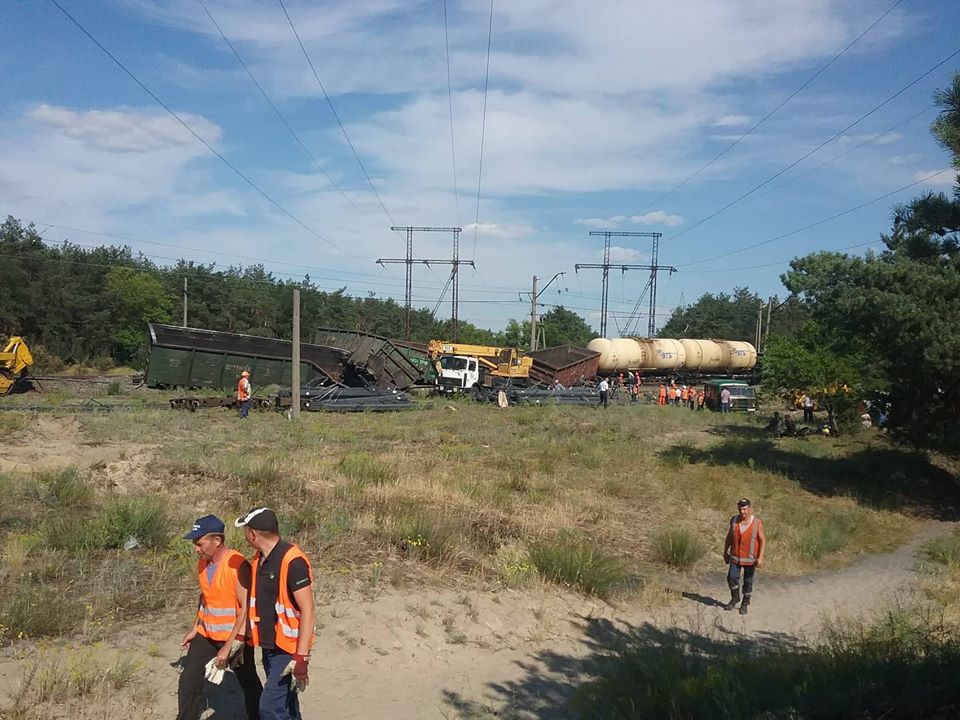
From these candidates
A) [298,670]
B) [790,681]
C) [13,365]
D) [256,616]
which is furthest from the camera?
[13,365]

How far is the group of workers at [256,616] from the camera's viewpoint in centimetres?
448

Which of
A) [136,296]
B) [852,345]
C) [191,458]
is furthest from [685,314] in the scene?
[191,458]

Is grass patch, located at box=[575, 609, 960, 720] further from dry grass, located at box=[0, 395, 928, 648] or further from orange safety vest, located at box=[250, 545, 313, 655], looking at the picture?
dry grass, located at box=[0, 395, 928, 648]

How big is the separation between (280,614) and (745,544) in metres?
7.48

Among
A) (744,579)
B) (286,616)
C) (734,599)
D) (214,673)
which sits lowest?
(734,599)

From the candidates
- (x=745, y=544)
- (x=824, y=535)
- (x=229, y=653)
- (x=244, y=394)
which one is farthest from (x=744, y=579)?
(x=244, y=394)

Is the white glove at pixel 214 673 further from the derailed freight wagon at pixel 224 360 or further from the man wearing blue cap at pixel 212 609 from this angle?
the derailed freight wagon at pixel 224 360

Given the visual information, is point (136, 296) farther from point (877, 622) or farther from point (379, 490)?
point (877, 622)

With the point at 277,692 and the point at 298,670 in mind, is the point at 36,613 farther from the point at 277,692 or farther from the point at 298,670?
the point at 298,670

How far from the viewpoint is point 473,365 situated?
40062 mm

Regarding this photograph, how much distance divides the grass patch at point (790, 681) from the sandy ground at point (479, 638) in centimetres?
62

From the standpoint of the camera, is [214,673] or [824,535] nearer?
[214,673]

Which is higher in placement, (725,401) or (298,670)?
(725,401)

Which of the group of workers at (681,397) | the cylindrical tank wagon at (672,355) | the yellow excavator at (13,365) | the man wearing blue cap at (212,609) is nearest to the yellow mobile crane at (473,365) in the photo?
the cylindrical tank wagon at (672,355)
